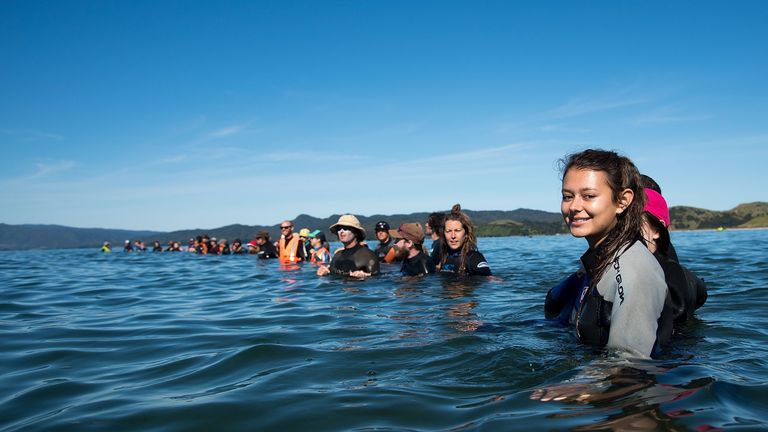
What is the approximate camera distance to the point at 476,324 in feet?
20.1

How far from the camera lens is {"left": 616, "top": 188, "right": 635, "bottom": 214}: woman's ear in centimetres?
370

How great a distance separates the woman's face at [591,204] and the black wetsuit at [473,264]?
21.8 ft

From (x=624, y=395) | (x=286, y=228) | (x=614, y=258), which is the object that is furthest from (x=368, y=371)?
(x=286, y=228)

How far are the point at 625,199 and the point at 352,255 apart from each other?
865cm

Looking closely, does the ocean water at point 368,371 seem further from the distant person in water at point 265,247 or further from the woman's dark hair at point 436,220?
the distant person in water at point 265,247

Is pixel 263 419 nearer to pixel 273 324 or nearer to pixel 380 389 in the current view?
pixel 380 389

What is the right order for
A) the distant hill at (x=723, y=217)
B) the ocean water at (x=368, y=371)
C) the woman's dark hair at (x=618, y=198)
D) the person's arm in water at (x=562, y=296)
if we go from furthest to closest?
the distant hill at (x=723, y=217)
the person's arm in water at (x=562, y=296)
the woman's dark hair at (x=618, y=198)
the ocean water at (x=368, y=371)

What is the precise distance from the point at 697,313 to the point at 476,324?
3.04 metres

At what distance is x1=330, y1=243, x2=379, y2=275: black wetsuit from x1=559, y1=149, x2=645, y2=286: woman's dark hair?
27.1 ft

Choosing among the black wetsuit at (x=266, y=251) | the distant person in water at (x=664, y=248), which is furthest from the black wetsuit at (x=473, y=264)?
the black wetsuit at (x=266, y=251)

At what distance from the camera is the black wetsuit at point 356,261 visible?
11789 millimetres

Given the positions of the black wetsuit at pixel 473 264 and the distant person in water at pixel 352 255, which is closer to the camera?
the black wetsuit at pixel 473 264

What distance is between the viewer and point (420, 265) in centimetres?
1148

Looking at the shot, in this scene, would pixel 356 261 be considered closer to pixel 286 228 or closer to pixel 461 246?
pixel 461 246
